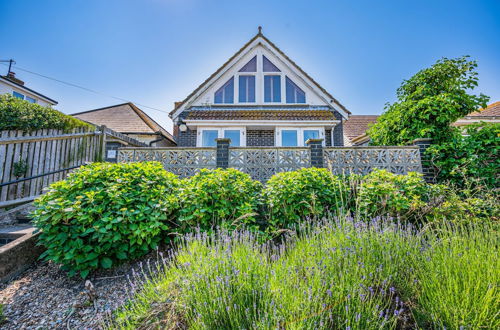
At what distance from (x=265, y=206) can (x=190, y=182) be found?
1.41 m

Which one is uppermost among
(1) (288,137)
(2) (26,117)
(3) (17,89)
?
(3) (17,89)

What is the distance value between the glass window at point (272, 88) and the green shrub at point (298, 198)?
8317 mm

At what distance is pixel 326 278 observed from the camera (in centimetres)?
177

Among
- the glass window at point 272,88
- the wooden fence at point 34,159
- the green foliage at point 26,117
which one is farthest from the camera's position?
the glass window at point 272,88

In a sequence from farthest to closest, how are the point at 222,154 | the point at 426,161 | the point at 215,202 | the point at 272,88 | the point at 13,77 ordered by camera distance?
the point at 13,77, the point at 272,88, the point at 222,154, the point at 426,161, the point at 215,202

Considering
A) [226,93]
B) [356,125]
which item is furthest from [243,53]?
[356,125]

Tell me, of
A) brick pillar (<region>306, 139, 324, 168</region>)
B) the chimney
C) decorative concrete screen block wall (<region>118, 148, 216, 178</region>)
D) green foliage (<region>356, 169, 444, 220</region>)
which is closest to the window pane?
decorative concrete screen block wall (<region>118, 148, 216, 178</region>)

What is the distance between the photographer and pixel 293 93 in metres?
11.5

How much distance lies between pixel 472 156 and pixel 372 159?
87.4 inches

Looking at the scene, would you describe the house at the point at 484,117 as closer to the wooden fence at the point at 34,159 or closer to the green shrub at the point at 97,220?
the green shrub at the point at 97,220

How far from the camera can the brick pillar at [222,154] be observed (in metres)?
6.12

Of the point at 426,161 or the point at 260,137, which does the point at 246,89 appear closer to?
the point at 260,137

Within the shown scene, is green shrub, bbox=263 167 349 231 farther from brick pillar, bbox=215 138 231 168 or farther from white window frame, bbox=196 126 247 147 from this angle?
white window frame, bbox=196 126 247 147

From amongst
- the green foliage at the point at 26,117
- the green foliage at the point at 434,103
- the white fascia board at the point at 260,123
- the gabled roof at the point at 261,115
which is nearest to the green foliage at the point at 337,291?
the green foliage at the point at 434,103
